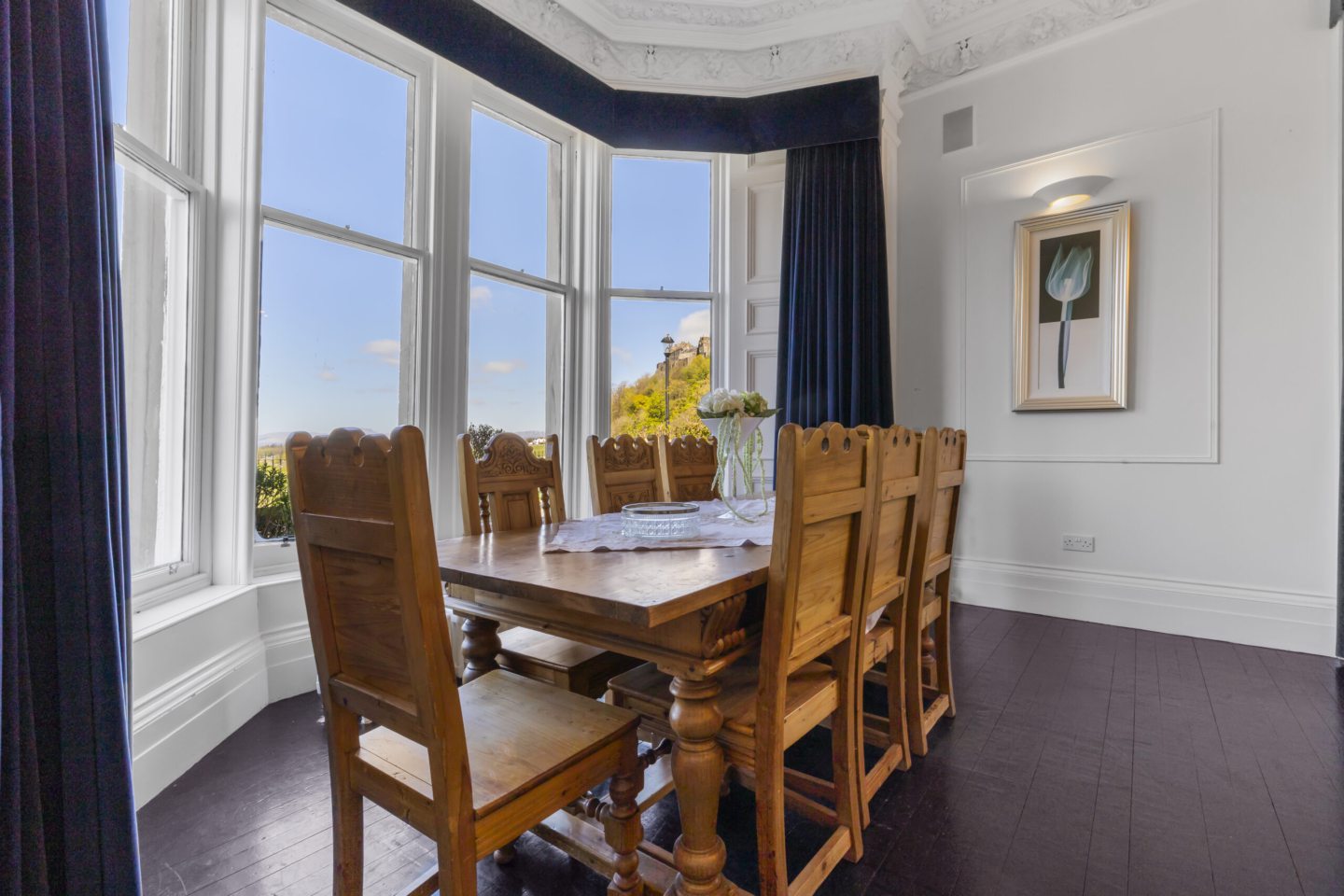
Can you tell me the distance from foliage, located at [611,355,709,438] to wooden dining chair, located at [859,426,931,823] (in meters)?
2.19

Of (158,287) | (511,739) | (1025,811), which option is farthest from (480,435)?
(1025,811)

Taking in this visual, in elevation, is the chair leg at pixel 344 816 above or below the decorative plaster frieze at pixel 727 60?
below

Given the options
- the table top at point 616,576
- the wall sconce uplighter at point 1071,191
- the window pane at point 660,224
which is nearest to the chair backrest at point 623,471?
the table top at point 616,576

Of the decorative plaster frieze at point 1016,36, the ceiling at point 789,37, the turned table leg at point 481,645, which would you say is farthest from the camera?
the ceiling at point 789,37

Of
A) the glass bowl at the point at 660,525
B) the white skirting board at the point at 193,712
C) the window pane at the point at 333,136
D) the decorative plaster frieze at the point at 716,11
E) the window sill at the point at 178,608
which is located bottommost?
the white skirting board at the point at 193,712

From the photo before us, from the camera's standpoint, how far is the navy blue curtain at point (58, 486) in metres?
1.00

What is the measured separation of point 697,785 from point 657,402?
297cm

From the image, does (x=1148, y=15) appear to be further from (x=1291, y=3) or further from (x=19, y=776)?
(x=19, y=776)

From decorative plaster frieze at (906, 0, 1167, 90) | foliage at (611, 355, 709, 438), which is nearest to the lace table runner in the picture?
foliage at (611, 355, 709, 438)

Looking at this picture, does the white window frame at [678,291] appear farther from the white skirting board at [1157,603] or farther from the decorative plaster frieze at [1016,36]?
the white skirting board at [1157,603]

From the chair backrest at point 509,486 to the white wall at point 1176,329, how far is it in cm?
274

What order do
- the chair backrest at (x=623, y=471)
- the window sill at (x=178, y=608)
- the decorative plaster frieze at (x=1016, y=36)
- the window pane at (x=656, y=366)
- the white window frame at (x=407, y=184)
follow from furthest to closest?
the window pane at (x=656, y=366)
the decorative plaster frieze at (x=1016, y=36)
the white window frame at (x=407, y=184)
the chair backrest at (x=623, y=471)
the window sill at (x=178, y=608)

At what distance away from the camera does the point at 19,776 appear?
39.3 inches

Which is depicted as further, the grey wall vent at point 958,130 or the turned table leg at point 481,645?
the grey wall vent at point 958,130
